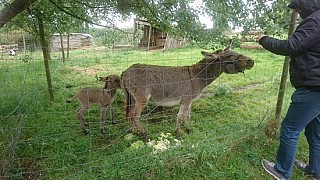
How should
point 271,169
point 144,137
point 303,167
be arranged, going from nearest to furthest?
point 271,169 < point 303,167 < point 144,137

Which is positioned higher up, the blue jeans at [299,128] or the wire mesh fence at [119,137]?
the blue jeans at [299,128]

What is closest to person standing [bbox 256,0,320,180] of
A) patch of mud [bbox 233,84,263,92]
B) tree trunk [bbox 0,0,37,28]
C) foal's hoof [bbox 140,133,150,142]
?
foal's hoof [bbox 140,133,150,142]

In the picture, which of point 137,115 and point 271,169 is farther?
point 137,115

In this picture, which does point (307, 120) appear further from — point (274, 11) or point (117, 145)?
point (117, 145)

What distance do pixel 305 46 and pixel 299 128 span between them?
0.94m

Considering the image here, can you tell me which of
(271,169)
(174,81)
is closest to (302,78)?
(271,169)

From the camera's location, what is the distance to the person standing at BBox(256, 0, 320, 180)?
278 centimetres

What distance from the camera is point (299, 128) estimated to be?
10.4 ft

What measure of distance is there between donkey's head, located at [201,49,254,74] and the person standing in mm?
1683

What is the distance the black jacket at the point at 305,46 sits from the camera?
275cm

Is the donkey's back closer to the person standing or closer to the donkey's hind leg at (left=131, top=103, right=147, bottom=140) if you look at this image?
the donkey's hind leg at (left=131, top=103, right=147, bottom=140)

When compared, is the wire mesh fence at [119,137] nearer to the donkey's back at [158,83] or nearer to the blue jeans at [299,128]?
the donkey's back at [158,83]

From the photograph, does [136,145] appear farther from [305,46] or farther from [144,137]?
[305,46]

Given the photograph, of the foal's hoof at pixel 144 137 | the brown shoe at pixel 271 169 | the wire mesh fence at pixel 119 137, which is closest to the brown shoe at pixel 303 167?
the brown shoe at pixel 271 169
